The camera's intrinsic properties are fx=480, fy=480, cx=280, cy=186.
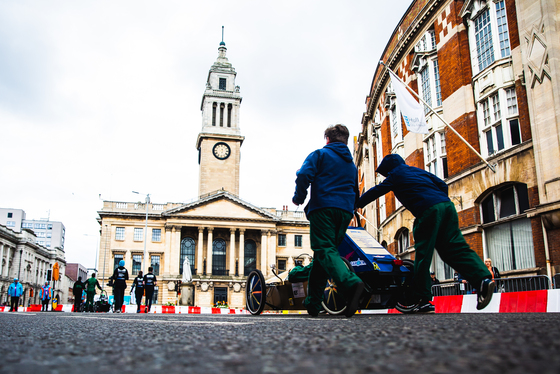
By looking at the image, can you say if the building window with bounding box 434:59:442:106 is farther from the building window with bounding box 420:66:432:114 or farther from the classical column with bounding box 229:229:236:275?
the classical column with bounding box 229:229:236:275

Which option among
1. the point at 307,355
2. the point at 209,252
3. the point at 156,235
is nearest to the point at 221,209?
the point at 209,252

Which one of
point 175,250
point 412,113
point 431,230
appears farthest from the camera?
point 175,250

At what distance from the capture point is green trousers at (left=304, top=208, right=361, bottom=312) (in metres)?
4.79

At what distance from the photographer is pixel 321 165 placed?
5418 mm

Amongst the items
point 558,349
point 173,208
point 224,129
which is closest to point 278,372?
point 558,349

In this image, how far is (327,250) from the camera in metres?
4.99

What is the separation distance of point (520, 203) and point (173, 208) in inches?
1996

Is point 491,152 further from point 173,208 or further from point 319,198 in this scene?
point 173,208

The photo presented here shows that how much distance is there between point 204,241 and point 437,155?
46805mm

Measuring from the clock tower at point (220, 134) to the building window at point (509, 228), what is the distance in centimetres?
5467

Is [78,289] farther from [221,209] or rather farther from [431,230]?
[221,209]

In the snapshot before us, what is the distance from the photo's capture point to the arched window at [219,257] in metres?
61.4

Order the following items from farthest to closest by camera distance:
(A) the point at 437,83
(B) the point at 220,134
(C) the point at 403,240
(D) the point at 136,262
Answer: (B) the point at 220,134 < (D) the point at 136,262 < (C) the point at 403,240 < (A) the point at 437,83

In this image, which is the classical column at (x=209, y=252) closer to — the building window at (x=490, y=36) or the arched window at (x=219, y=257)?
the arched window at (x=219, y=257)
